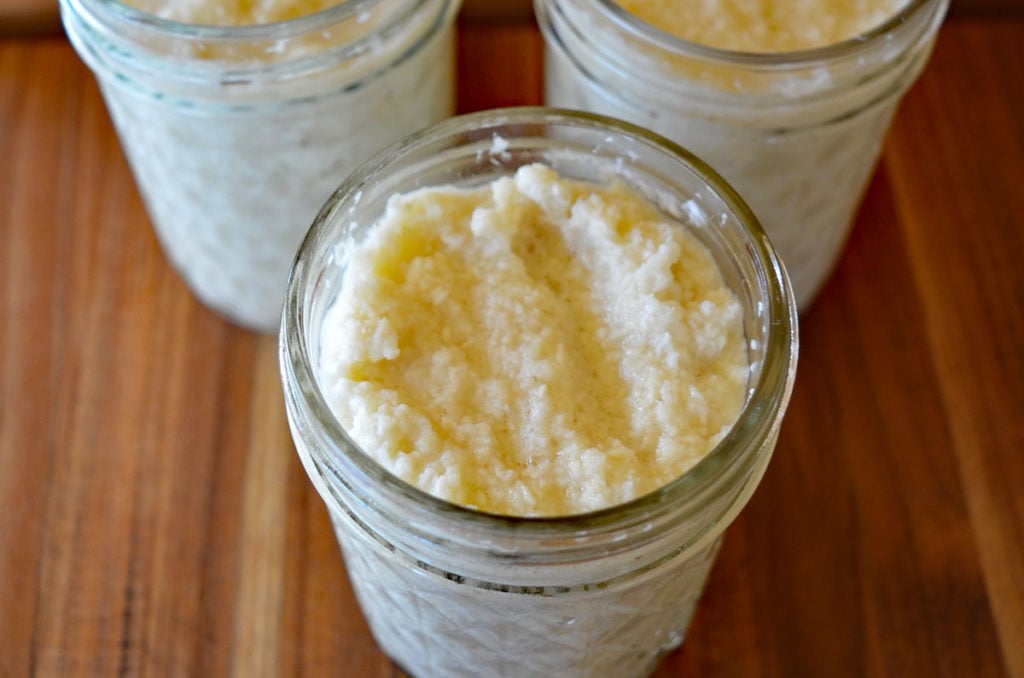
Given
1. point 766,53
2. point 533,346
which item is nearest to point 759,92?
point 766,53

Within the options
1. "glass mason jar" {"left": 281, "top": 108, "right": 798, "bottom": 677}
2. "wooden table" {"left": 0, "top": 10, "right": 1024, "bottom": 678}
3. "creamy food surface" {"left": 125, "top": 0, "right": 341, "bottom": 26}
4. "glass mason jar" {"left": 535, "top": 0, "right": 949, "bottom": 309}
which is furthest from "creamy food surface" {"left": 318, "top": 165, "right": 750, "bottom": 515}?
A: "wooden table" {"left": 0, "top": 10, "right": 1024, "bottom": 678}

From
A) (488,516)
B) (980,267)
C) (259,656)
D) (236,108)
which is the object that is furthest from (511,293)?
(980,267)

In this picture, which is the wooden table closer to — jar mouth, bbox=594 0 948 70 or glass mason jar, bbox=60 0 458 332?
glass mason jar, bbox=60 0 458 332

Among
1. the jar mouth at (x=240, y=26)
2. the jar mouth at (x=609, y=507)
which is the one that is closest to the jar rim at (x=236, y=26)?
the jar mouth at (x=240, y=26)

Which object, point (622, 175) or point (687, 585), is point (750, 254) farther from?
point (687, 585)

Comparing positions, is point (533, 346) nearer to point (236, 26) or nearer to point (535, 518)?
point (535, 518)

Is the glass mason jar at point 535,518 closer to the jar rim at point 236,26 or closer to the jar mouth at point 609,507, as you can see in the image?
the jar mouth at point 609,507
